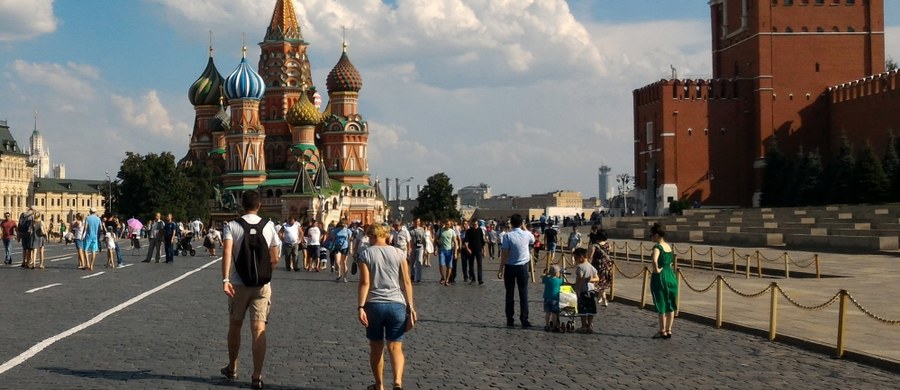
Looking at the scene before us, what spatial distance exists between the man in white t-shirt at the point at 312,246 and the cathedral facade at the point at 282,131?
61.4 m

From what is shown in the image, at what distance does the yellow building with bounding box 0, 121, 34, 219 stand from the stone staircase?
97.2 meters

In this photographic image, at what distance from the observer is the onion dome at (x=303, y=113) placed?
93.7 meters

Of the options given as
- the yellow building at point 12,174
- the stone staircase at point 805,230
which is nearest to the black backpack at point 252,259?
the stone staircase at point 805,230

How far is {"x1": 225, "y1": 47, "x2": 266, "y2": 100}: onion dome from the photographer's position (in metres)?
91.9

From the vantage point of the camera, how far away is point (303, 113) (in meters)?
93.7

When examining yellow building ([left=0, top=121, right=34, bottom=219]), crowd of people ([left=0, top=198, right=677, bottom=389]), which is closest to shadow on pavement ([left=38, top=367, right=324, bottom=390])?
crowd of people ([left=0, top=198, right=677, bottom=389])

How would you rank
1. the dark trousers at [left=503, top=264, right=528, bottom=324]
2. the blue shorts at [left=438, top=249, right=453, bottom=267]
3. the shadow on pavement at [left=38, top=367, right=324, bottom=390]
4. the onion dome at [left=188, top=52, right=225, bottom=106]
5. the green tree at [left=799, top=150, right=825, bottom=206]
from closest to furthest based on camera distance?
the shadow on pavement at [left=38, top=367, right=324, bottom=390]
the dark trousers at [left=503, top=264, right=528, bottom=324]
the blue shorts at [left=438, top=249, right=453, bottom=267]
the green tree at [left=799, top=150, right=825, bottom=206]
the onion dome at [left=188, top=52, right=225, bottom=106]

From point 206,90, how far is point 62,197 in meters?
55.9

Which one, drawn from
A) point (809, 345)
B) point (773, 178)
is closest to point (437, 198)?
point (773, 178)

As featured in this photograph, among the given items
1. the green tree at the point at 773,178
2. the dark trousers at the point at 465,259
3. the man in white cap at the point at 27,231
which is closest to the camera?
the dark trousers at the point at 465,259

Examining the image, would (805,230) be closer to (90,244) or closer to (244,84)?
(90,244)

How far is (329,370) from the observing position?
9.17m

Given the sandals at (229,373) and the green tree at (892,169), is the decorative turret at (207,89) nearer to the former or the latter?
the green tree at (892,169)

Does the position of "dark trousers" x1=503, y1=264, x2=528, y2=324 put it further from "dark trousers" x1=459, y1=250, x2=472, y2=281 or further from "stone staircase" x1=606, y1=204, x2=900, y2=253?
"stone staircase" x1=606, y1=204, x2=900, y2=253
